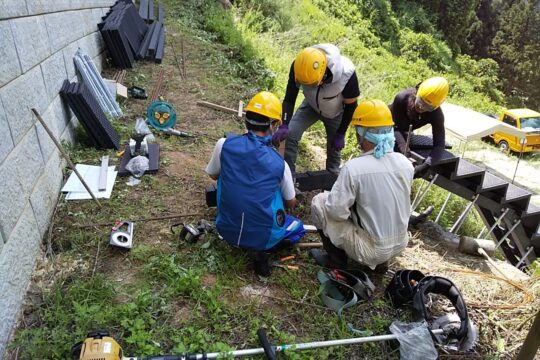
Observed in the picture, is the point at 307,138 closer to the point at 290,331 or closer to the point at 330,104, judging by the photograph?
the point at 330,104

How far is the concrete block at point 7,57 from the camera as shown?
2.62 metres

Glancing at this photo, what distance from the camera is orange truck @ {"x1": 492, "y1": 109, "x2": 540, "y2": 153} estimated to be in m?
14.3

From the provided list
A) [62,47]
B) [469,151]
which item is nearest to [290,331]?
[62,47]

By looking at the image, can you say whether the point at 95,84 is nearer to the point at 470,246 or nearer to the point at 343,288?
the point at 343,288

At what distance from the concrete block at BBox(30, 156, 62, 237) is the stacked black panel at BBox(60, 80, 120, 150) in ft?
2.65

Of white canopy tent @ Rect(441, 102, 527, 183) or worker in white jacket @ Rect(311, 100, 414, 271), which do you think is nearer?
worker in white jacket @ Rect(311, 100, 414, 271)

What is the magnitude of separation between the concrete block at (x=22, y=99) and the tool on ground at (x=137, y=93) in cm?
252

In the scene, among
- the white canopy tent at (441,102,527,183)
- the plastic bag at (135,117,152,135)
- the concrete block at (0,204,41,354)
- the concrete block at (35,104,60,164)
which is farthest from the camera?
the white canopy tent at (441,102,527,183)

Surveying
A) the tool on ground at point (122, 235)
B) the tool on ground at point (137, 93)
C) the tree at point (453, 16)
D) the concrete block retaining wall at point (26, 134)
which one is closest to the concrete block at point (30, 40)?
the concrete block retaining wall at point (26, 134)

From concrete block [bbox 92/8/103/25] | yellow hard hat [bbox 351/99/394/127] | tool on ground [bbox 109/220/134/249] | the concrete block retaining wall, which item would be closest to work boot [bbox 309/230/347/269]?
yellow hard hat [bbox 351/99/394/127]

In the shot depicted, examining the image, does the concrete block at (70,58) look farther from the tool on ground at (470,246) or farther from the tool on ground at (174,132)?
the tool on ground at (470,246)

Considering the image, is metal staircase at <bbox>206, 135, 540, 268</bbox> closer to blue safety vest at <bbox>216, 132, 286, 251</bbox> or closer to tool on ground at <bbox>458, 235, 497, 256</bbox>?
tool on ground at <bbox>458, 235, 497, 256</bbox>

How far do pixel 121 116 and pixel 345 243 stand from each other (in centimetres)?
381

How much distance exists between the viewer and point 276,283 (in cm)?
313
